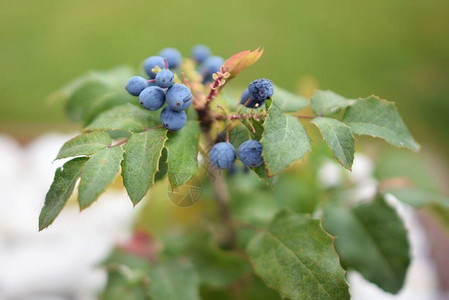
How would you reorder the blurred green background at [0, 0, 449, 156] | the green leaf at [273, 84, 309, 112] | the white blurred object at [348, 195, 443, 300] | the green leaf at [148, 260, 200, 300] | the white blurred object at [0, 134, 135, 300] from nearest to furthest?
the green leaf at [273, 84, 309, 112]
the green leaf at [148, 260, 200, 300]
the white blurred object at [348, 195, 443, 300]
the white blurred object at [0, 134, 135, 300]
the blurred green background at [0, 0, 449, 156]

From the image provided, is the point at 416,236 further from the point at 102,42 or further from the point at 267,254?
the point at 102,42

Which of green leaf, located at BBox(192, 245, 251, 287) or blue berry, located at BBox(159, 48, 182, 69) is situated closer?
blue berry, located at BBox(159, 48, 182, 69)

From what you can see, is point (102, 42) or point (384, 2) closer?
point (102, 42)

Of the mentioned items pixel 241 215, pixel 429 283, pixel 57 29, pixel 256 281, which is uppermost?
pixel 57 29

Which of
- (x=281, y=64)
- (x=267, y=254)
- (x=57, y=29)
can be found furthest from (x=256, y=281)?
(x=57, y=29)

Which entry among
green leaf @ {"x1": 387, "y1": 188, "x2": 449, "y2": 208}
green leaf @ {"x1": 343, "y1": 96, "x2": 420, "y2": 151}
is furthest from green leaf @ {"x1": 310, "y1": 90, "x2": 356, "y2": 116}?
green leaf @ {"x1": 387, "y1": 188, "x2": 449, "y2": 208}

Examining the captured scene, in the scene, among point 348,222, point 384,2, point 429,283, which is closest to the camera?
point 348,222

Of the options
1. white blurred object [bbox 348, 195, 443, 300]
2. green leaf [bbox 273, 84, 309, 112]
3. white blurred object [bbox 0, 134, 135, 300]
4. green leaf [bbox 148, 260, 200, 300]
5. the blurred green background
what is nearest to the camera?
green leaf [bbox 273, 84, 309, 112]

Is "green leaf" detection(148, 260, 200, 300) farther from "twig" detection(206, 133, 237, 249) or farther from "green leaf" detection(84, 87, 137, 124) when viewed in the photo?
"green leaf" detection(84, 87, 137, 124)
